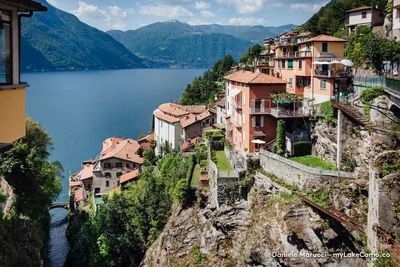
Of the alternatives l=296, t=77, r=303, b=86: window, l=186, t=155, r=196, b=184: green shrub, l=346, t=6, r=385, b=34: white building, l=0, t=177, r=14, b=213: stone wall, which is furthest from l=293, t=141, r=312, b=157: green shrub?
l=346, t=6, r=385, b=34: white building

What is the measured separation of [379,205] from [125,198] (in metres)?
23.5

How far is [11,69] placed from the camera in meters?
6.22

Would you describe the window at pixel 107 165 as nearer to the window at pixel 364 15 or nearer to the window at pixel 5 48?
the window at pixel 364 15

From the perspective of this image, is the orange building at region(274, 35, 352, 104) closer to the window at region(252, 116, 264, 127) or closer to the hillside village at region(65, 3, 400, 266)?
the hillside village at region(65, 3, 400, 266)

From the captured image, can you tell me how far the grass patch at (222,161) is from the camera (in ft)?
85.1

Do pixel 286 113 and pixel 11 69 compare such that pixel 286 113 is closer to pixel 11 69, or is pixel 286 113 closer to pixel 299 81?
pixel 299 81

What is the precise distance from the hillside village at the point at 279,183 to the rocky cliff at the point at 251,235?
0.06m

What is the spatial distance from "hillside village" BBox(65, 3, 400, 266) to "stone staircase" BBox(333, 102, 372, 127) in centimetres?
10

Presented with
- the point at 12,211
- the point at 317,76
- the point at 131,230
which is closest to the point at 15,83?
the point at 12,211

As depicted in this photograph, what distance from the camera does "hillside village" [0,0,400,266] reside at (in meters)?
15.4

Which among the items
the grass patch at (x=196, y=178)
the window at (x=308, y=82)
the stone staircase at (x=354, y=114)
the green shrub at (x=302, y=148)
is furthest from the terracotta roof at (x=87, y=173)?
the stone staircase at (x=354, y=114)

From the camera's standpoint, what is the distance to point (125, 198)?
3259 cm


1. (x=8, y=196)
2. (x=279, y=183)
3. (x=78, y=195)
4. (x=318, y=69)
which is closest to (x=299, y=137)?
(x=279, y=183)

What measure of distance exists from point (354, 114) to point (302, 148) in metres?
5.54
